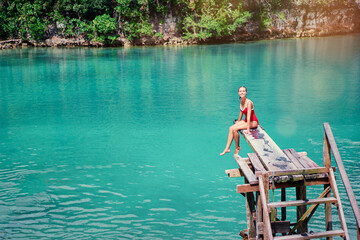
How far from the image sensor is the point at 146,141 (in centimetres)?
1143

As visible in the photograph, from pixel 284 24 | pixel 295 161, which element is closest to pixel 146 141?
pixel 295 161

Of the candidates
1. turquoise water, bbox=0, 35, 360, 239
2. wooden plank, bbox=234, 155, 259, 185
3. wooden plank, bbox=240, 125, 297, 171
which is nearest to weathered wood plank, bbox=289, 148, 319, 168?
wooden plank, bbox=240, 125, 297, 171

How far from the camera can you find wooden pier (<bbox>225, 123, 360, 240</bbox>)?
4.66 m

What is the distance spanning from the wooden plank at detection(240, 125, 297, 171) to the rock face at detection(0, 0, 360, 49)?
38.1 meters

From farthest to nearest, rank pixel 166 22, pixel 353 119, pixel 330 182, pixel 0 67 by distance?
pixel 166 22, pixel 0 67, pixel 353 119, pixel 330 182

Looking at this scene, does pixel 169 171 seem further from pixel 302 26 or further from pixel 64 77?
pixel 302 26

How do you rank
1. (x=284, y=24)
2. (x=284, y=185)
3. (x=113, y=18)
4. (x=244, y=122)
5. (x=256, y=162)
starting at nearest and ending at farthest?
(x=284, y=185)
(x=256, y=162)
(x=244, y=122)
(x=113, y=18)
(x=284, y=24)

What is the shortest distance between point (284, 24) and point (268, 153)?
45.0 meters

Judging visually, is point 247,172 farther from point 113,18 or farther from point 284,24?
point 284,24

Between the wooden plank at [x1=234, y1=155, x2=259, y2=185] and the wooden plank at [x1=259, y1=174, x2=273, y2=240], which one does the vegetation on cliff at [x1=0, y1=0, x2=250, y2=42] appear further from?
the wooden plank at [x1=259, y1=174, x2=273, y2=240]

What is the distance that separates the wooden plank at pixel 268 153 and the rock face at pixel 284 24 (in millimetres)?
38146

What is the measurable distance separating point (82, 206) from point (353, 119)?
9.35 m

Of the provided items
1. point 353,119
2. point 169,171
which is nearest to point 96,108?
point 169,171

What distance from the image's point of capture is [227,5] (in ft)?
146
